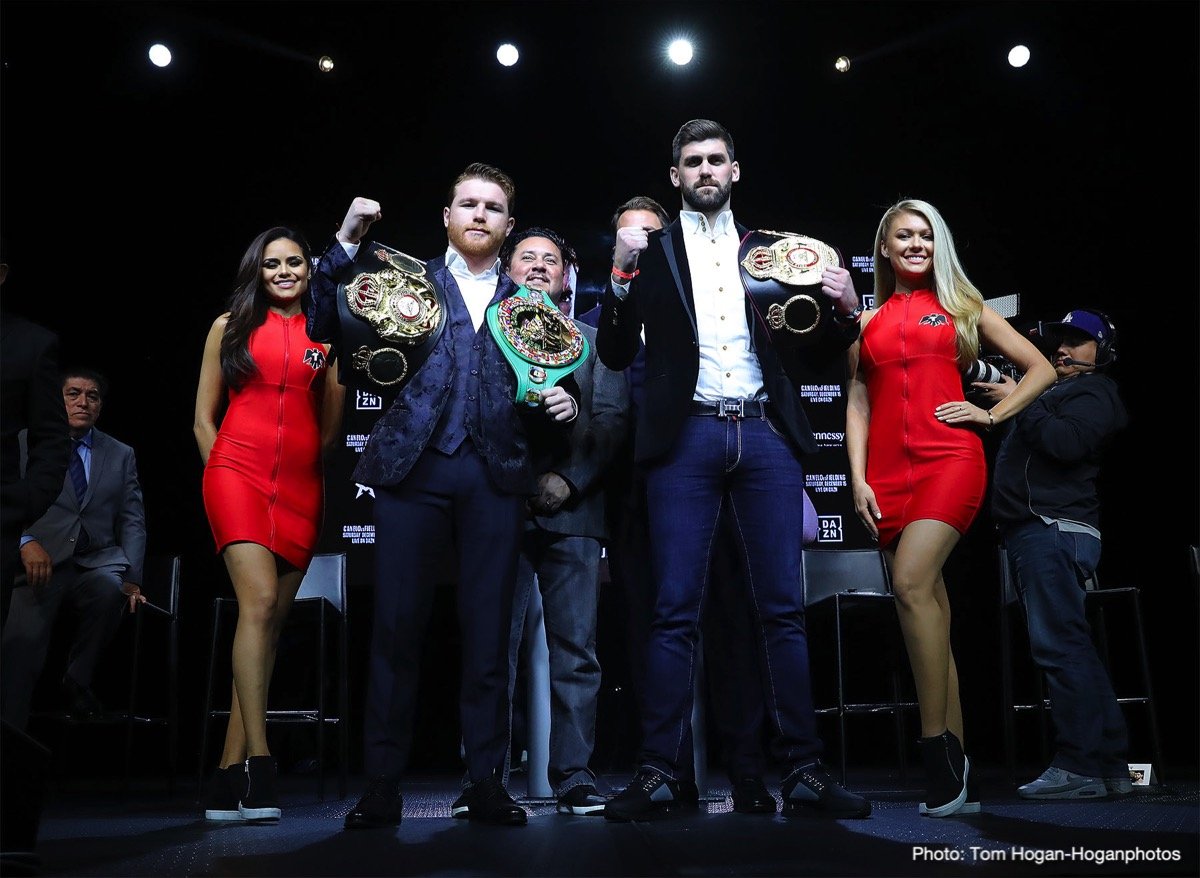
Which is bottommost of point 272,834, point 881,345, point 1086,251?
point 272,834

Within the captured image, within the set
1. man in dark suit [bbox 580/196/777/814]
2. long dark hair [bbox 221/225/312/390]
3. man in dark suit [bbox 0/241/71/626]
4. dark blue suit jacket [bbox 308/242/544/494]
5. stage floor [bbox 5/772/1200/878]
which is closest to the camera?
stage floor [bbox 5/772/1200/878]

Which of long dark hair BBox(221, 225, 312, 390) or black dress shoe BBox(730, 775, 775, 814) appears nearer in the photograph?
black dress shoe BBox(730, 775, 775, 814)

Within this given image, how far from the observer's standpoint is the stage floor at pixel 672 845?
220 centimetres

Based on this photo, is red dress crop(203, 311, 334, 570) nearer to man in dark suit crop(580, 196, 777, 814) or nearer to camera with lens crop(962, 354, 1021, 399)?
man in dark suit crop(580, 196, 777, 814)

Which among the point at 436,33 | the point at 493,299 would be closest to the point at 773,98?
the point at 436,33

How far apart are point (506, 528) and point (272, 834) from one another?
37.8 inches

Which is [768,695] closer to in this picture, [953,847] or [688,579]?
[688,579]

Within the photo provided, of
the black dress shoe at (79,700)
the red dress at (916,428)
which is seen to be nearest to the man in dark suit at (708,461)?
the red dress at (916,428)

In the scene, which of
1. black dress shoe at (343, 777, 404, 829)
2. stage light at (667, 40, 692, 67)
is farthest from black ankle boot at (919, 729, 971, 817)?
stage light at (667, 40, 692, 67)

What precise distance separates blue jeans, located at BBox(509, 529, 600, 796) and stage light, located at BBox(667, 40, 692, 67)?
362 centimetres

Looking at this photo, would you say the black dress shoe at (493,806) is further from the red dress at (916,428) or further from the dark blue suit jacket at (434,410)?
the red dress at (916,428)

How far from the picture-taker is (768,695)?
3205 mm

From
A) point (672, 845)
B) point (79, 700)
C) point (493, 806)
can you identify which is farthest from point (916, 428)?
point (79, 700)

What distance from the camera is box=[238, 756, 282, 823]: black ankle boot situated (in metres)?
3.33
